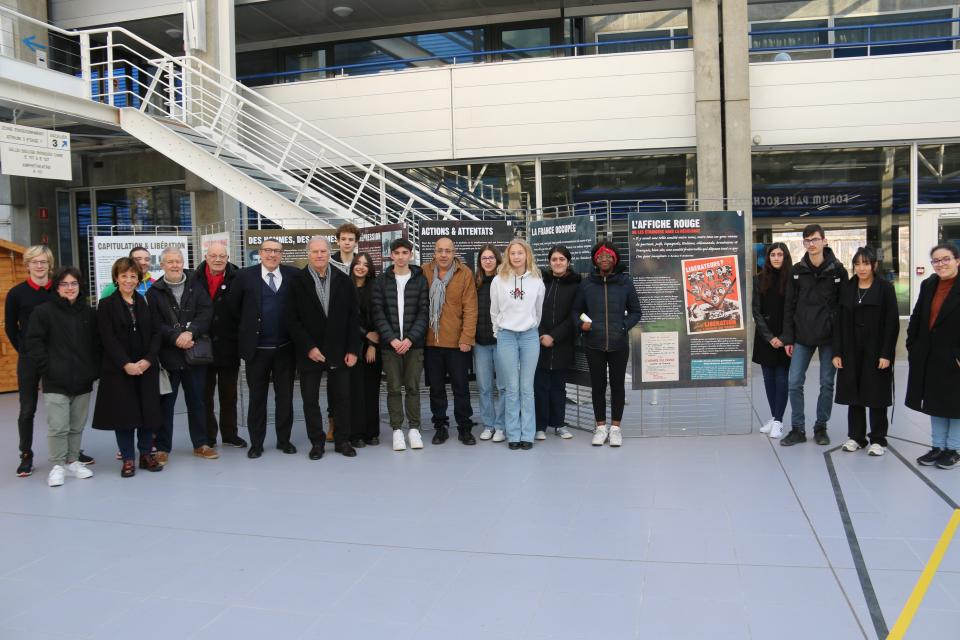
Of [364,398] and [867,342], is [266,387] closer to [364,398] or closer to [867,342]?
[364,398]

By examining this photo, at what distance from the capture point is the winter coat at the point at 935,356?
561 cm

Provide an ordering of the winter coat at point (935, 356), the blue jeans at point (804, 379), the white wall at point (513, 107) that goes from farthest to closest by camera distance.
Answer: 1. the white wall at point (513, 107)
2. the blue jeans at point (804, 379)
3. the winter coat at point (935, 356)

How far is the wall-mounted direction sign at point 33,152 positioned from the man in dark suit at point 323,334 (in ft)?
17.1

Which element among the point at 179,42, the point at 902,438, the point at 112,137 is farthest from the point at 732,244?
the point at 179,42

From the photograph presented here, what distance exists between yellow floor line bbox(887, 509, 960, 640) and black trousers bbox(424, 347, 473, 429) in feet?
12.2

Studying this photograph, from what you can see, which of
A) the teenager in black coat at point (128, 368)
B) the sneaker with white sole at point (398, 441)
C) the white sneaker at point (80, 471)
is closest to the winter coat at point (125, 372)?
the teenager in black coat at point (128, 368)

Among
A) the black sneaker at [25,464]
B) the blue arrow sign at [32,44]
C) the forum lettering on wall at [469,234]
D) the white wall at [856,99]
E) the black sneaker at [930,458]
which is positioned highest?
the blue arrow sign at [32,44]

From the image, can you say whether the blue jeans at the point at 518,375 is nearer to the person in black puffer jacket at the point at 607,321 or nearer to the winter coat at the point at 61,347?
the person in black puffer jacket at the point at 607,321

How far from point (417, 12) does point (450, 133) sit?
305cm

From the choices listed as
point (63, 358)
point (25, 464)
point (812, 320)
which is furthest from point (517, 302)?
point (25, 464)

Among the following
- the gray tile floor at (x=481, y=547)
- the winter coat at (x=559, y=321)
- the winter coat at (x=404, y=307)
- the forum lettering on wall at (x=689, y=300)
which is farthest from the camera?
the forum lettering on wall at (x=689, y=300)

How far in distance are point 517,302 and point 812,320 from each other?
2416 millimetres

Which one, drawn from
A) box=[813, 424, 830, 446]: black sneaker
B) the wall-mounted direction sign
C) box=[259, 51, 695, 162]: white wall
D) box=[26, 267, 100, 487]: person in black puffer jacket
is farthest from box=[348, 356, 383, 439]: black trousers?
box=[259, 51, 695, 162]: white wall

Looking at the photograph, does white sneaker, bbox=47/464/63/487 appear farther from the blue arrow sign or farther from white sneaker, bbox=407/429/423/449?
the blue arrow sign
